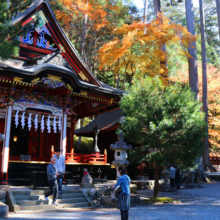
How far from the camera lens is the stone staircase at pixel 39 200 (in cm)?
929

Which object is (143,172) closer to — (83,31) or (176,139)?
(176,139)

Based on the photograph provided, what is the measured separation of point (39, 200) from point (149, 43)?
1417cm

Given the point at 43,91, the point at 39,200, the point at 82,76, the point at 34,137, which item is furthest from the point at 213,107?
the point at 39,200

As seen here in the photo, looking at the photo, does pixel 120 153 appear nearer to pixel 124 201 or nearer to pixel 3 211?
pixel 124 201

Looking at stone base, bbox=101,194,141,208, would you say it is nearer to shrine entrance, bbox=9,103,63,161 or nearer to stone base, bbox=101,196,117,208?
stone base, bbox=101,196,117,208

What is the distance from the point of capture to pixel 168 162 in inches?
432

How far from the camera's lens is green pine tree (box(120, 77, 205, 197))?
10781 millimetres

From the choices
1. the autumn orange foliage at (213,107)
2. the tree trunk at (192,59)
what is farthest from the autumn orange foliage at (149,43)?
the autumn orange foliage at (213,107)

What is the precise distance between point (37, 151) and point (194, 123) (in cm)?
875

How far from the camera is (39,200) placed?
31.9ft

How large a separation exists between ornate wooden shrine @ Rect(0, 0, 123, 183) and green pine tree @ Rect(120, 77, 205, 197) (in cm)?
331

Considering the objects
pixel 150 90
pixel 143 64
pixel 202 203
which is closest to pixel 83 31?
pixel 143 64

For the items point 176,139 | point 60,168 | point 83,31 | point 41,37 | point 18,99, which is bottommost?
point 60,168

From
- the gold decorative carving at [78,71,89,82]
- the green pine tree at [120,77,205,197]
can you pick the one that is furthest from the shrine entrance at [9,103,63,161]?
the green pine tree at [120,77,205,197]
